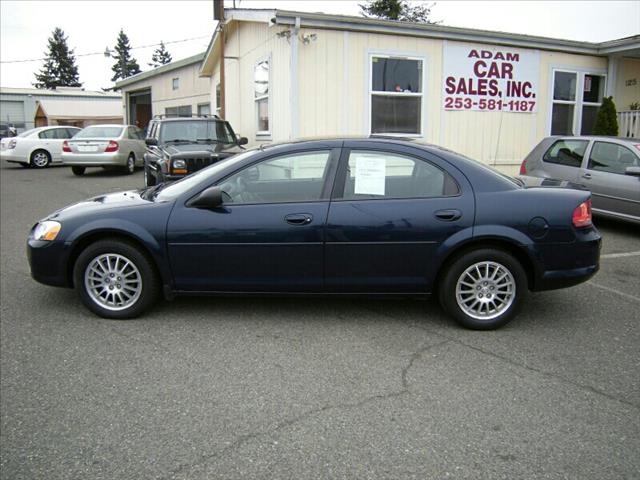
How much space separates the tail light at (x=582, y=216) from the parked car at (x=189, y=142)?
676cm

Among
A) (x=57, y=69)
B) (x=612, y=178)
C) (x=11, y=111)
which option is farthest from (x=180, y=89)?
(x=57, y=69)

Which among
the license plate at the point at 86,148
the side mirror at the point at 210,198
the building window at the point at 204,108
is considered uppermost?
the building window at the point at 204,108

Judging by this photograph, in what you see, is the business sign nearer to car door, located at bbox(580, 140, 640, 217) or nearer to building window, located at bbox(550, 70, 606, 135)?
building window, located at bbox(550, 70, 606, 135)

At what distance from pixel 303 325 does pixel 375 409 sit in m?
1.47

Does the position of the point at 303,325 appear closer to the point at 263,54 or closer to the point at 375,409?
the point at 375,409

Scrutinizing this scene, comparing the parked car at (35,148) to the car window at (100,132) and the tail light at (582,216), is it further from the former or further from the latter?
the tail light at (582,216)

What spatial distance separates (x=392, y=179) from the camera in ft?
15.1

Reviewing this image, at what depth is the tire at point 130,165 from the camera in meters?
17.3

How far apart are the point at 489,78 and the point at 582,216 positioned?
7.94 m

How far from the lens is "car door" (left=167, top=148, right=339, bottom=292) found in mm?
4480

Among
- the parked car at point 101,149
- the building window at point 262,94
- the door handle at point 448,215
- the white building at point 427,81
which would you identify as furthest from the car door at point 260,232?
the parked car at point 101,149

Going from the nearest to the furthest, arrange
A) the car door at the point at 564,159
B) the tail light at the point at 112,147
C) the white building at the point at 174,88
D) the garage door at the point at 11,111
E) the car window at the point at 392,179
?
the car window at the point at 392,179 → the car door at the point at 564,159 → the tail light at the point at 112,147 → the white building at the point at 174,88 → the garage door at the point at 11,111

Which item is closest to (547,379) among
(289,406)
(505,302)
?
(505,302)

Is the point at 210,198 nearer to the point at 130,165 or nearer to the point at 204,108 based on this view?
the point at 130,165
